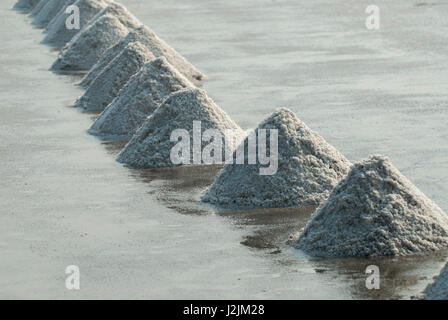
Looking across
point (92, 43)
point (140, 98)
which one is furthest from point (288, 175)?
point (92, 43)

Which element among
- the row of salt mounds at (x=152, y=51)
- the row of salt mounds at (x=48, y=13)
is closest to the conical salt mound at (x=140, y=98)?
the row of salt mounds at (x=152, y=51)

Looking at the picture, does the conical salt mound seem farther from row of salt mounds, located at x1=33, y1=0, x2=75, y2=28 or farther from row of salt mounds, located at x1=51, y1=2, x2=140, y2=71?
row of salt mounds, located at x1=33, y1=0, x2=75, y2=28

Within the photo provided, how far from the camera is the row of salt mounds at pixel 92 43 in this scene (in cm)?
2416

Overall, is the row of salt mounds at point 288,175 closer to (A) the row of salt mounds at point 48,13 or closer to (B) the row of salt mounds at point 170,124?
(B) the row of salt mounds at point 170,124

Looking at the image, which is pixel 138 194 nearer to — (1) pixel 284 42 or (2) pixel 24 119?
(2) pixel 24 119

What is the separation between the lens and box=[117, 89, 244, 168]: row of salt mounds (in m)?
15.0

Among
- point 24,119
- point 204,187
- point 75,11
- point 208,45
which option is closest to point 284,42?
point 208,45

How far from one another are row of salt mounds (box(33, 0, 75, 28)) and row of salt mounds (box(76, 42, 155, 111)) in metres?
13.6

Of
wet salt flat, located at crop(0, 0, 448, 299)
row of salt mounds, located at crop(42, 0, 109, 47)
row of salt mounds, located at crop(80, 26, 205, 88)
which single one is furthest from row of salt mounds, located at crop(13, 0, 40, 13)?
row of salt mounds, located at crop(80, 26, 205, 88)

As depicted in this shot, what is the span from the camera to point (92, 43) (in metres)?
24.3

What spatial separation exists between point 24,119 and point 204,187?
609cm

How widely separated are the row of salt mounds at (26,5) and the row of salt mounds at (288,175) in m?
26.3

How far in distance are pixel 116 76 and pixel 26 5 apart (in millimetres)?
20144

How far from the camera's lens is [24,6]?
39.0 metres
